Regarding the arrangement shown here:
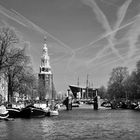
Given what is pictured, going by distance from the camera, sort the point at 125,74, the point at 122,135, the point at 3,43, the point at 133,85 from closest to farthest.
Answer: the point at 122,135, the point at 3,43, the point at 133,85, the point at 125,74

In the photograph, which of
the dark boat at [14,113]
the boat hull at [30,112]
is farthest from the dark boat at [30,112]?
the dark boat at [14,113]

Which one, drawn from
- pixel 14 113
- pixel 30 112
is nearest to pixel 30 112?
pixel 30 112

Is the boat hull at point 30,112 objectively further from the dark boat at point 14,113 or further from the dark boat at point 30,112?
the dark boat at point 14,113

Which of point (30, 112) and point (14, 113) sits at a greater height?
point (30, 112)

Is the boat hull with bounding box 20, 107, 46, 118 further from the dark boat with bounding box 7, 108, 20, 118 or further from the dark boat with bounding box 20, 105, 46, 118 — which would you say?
the dark boat with bounding box 7, 108, 20, 118

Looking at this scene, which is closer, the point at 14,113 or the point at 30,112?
the point at 14,113

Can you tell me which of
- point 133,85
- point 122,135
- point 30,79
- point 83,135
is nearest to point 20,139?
point 83,135

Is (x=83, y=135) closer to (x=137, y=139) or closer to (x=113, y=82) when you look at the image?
(x=137, y=139)

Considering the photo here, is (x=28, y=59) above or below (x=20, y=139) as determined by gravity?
above

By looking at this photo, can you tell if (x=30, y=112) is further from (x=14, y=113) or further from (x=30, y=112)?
(x=14, y=113)

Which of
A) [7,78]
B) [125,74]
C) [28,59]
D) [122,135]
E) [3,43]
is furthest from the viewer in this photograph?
[125,74]

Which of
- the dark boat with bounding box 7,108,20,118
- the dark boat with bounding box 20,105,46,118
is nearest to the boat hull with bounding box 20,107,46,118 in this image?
the dark boat with bounding box 20,105,46,118

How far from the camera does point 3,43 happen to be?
62219mm

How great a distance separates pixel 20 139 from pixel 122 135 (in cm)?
1153
